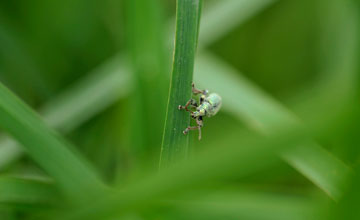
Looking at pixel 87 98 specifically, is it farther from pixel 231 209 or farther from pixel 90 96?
pixel 231 209

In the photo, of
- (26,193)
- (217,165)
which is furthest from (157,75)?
(217,165)

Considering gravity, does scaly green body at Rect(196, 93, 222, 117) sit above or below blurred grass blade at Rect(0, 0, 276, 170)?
below

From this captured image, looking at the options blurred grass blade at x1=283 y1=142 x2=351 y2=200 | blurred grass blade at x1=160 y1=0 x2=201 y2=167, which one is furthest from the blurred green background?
blurred grass blade at x1=160 y1=0 x2=201 y2=167

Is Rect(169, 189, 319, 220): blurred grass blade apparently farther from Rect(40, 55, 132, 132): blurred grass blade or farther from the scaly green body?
Rect(40, 55, 132, 132): blurred grass blade

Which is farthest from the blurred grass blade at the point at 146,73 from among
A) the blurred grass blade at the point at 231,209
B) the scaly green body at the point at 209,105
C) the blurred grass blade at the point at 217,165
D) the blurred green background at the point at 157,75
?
the blurred grass blade at the point at 217,165

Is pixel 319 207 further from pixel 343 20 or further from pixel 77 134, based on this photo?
pixel 343 20

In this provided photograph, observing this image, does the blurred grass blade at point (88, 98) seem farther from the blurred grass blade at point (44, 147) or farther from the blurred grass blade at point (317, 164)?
the blurred grass blade at point (317, 164)
